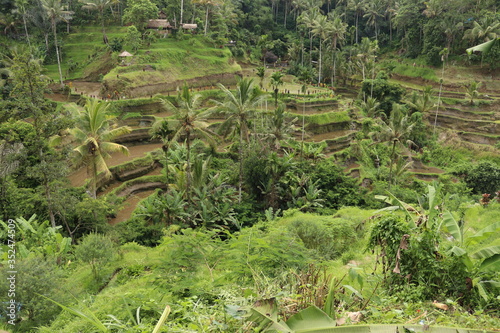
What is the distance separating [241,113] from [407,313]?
50.4 ft

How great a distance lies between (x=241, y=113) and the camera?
1889 centimetres

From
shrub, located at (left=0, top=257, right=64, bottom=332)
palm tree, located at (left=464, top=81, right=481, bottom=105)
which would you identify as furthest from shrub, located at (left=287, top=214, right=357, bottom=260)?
palm tree, located at (left=464, top=81, right=481, bottom=105)

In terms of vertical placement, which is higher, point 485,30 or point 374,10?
point 374,10

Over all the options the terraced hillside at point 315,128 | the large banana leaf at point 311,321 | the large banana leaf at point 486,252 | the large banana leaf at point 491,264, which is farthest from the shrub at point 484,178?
the large banana leaf at point 311,321

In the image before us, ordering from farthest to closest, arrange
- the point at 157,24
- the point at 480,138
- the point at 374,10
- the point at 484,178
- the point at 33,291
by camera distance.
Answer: the point at 374,10, the point at 157,24, the point at 480,138, the point at 484,178, the point at 33,291

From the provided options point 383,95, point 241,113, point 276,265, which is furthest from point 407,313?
point 383,95

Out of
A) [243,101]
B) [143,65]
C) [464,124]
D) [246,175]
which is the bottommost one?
[246,175]

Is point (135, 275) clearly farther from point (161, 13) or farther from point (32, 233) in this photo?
point (161, 13)

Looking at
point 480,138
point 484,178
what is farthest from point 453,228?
point 480,138

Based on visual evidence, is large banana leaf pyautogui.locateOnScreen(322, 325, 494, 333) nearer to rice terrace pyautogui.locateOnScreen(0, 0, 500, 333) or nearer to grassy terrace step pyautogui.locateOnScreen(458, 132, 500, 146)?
rice terrace pyautogui.locateOnScreen(0, 0, 500, 333)

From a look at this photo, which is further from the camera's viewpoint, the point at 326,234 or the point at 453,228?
the point at 326,234

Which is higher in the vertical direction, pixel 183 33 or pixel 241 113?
pixel 183 33

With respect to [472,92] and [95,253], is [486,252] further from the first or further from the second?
[472,92]

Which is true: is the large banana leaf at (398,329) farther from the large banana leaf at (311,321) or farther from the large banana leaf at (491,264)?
the large banana leaf at (491,264)
